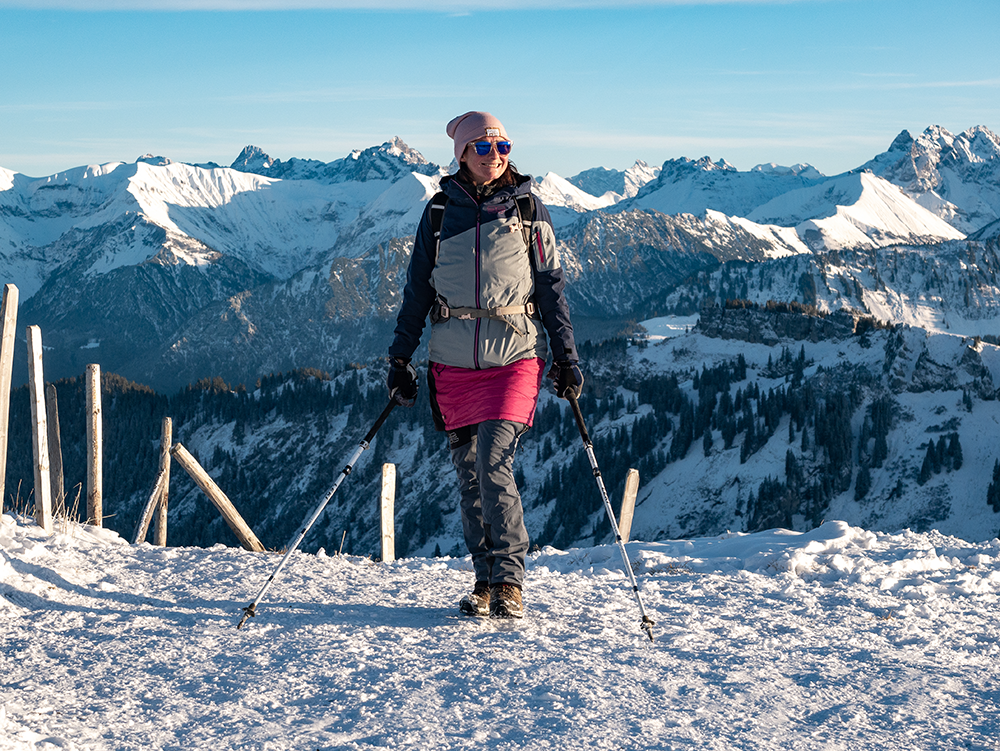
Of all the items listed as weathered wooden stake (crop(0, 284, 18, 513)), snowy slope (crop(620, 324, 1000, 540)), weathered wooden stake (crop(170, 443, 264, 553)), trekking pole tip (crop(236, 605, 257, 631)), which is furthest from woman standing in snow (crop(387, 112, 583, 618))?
snowy slope (crop(620, 324, 1000, 540))

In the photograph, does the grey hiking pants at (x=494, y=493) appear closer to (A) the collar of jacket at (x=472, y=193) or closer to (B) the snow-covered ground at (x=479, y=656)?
(B) the snow-covered ground at (x=479, y=656)

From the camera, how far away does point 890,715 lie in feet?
19.6

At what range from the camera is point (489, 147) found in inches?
312

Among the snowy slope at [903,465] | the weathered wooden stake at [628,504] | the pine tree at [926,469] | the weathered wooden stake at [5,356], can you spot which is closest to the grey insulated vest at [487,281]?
the weathered wooden stake at [5,356]

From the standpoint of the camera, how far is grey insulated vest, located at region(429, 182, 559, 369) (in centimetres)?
783

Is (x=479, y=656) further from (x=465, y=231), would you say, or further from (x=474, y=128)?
(x=474, y=128)

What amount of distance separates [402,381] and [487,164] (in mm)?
2122

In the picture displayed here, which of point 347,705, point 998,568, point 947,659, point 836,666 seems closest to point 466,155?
point 347,705

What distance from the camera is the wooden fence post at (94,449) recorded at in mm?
13383

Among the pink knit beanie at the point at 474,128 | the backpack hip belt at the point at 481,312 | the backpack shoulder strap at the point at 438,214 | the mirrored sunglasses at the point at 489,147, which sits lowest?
the backpack hip belt at the point at 481,312

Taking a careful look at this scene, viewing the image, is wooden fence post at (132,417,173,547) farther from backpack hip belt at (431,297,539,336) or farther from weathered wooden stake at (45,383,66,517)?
backpack hip belt at (431,297,539,336)

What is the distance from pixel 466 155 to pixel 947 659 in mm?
5806

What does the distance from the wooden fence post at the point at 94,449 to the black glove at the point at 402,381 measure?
7.00 m

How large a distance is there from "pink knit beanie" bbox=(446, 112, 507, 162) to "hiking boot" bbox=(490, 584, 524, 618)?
3.80 meters
